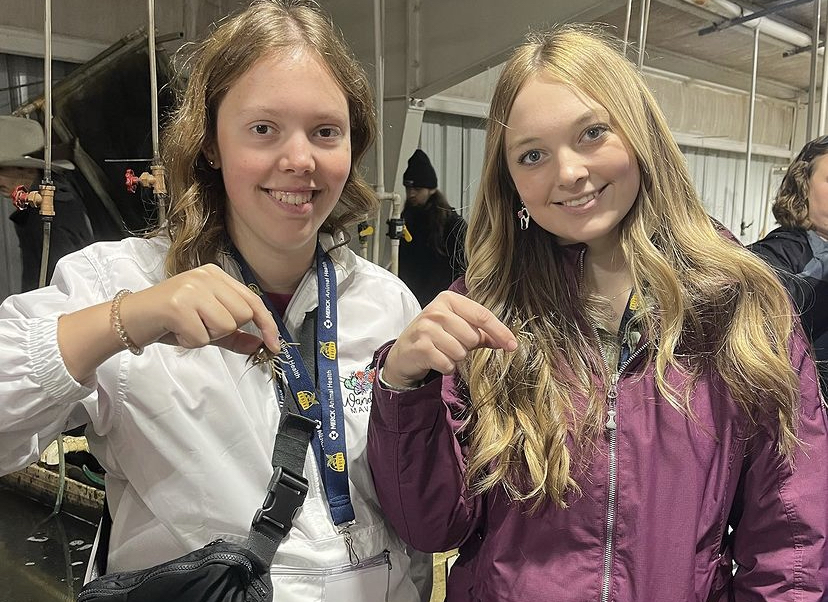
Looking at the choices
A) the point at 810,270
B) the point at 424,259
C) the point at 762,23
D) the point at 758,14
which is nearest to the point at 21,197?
the point at 424,259

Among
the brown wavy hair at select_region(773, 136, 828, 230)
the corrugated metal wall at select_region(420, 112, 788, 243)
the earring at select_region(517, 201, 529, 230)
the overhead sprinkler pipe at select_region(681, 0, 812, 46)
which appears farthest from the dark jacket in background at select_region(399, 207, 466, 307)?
the earring at select_region(517, 201, 529, 230)

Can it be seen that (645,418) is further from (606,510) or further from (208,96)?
(208,96)

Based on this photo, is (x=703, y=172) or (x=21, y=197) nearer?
(x=21, y=197)

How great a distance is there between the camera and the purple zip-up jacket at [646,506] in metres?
0.78

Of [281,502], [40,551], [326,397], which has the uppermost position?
[326,397]

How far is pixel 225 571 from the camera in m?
0.72

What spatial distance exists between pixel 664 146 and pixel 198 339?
0.71 meters

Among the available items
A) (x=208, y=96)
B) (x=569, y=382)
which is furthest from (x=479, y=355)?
(x=208, y=96)

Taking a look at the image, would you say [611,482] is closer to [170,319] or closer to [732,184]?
[170,319]

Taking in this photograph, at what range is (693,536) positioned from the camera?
0.78 meters

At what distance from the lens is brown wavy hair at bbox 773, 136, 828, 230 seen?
1750 mm

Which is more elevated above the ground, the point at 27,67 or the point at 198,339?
the point at 27,67

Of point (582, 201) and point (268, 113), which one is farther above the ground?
point (268, 113)

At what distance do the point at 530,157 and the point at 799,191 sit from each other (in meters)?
1.33
